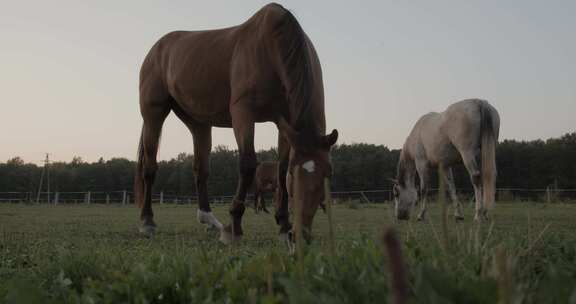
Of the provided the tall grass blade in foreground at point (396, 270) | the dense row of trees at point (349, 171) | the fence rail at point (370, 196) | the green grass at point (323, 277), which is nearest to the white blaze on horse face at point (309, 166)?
the green grass at point (323, 277)

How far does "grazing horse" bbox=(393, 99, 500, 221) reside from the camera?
29.5ft

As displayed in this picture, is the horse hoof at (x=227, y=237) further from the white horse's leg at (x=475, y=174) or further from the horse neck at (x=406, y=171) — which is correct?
the horse neck at (x=406, y=171)

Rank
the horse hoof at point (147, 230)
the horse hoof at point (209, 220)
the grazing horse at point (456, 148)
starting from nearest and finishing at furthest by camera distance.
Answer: the horse hoof at point (147, 230)
the horse hoof at point (209, 220)
the grazing horse at point (456, 148)

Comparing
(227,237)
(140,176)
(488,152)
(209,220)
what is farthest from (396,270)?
(488,152)

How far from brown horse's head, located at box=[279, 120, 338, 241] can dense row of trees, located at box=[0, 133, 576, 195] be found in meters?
45.6

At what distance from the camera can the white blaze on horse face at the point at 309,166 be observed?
3.56 m

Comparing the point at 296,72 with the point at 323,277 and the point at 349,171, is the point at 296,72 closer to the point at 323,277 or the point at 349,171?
the point at 323,277

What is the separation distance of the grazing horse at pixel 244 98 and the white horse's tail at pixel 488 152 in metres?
4.13

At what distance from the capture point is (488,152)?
8.94 meters

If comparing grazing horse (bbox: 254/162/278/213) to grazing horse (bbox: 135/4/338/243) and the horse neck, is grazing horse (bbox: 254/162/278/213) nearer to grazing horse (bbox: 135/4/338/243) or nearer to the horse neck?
the horse neck

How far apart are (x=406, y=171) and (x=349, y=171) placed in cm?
4723

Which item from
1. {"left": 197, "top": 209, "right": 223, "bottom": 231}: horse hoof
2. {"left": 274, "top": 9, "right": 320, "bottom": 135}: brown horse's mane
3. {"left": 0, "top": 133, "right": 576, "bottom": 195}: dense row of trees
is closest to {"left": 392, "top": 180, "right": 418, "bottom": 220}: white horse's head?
{"left": 197, "top": 209, "right": 223, "bottom": 231}: horse hoof

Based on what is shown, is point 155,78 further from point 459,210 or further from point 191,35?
point 459,210

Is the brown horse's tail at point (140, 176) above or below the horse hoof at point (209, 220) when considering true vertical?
above
